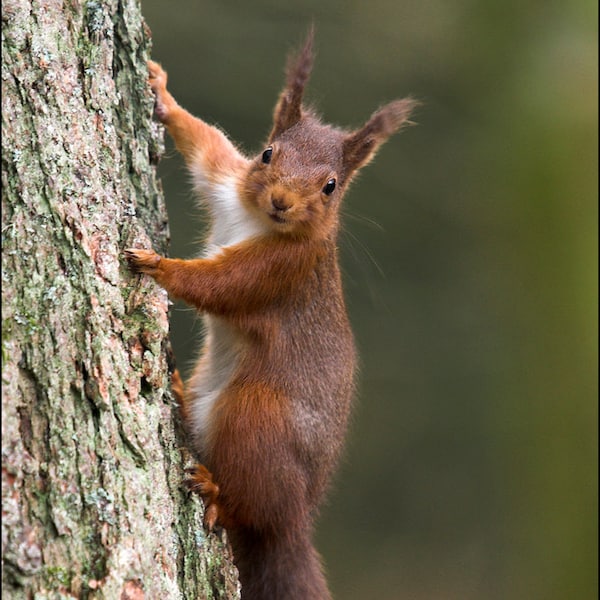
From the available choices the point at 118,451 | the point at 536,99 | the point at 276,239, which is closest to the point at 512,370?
the point at 536,99

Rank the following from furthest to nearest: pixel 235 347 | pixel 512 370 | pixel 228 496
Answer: pixel 512 370, pixel 235 347, pixel 228 496

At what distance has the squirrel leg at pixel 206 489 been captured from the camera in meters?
2.43

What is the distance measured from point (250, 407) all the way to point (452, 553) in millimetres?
4211

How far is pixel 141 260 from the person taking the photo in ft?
7.81

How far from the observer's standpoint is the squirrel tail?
278 centimetres

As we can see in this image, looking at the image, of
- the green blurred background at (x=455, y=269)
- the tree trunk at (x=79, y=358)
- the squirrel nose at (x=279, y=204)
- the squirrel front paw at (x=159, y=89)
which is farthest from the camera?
the green blurred background at (x=455, y=269)

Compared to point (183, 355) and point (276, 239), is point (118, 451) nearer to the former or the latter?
point (276, 239)

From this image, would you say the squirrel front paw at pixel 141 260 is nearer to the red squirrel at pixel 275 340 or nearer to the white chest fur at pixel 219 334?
the red squirrel at pixel 275 340

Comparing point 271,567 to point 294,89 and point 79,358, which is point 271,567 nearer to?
point 79,358

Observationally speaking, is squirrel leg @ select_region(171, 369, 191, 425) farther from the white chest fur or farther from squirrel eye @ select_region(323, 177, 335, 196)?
squirrel eye @ select_region(323, 177, 335, 196)

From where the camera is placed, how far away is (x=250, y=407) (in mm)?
2822

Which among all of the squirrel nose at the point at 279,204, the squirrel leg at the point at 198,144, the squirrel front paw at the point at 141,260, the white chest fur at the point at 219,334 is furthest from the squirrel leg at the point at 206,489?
the squirrel leg at the point at 198,144

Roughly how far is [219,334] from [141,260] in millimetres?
779

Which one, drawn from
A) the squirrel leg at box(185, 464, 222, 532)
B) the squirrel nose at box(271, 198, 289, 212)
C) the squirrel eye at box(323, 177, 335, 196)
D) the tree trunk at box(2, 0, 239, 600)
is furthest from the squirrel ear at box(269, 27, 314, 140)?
the squirrel leg at box(185, 464, 222, 532)
